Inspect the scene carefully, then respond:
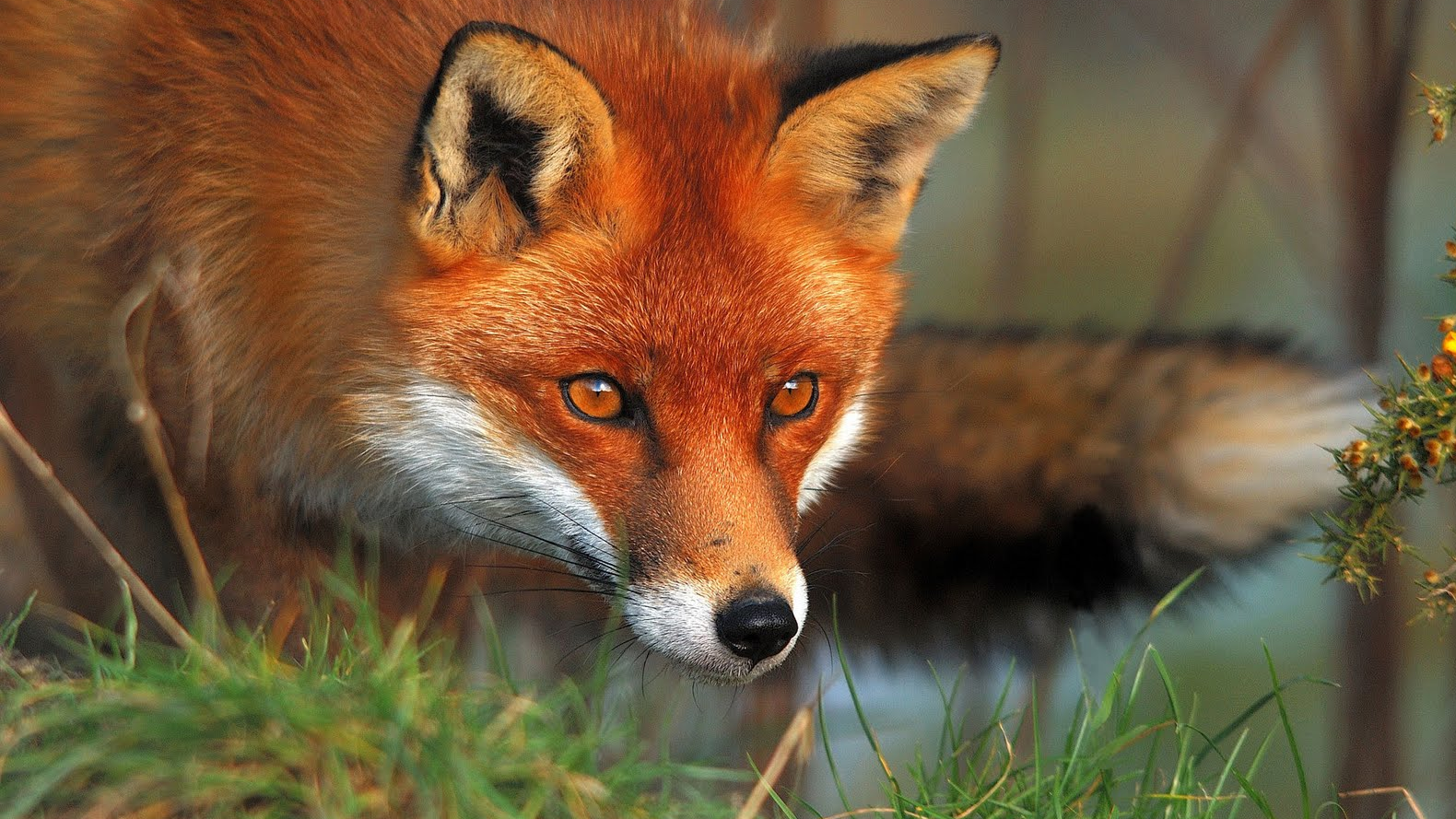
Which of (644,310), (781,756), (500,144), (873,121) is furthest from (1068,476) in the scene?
(500,144)

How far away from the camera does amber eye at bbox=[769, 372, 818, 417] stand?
2.72 meters

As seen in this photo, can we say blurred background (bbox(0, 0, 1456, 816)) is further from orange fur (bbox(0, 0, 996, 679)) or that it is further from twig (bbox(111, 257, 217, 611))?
twig (bbox(111, 257, 217, 611))

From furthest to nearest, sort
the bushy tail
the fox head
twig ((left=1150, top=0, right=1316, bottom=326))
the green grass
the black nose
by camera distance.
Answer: twig ((left=1150, top=0, right=1316, bottom=326)), the bushy tail, the fox head, the black nose, the green grass

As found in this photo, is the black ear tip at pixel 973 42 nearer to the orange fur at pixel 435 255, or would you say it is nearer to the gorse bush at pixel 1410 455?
the orange fur at pixel 435 255

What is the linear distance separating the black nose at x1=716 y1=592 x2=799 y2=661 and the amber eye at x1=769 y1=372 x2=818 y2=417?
57cm

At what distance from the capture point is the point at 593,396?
2537 mm

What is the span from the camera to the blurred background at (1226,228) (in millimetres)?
3902

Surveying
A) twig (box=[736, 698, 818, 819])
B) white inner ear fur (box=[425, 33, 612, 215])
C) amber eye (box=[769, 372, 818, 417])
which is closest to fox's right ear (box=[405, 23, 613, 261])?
white inner ear fur (box=[425, 33, 612, 215])

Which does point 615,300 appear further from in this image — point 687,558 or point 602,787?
point 602,787

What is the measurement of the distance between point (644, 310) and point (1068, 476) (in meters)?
1.42

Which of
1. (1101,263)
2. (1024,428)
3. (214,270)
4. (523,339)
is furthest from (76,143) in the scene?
(1101,263)

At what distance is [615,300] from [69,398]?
1.37m

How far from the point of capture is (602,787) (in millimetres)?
1744

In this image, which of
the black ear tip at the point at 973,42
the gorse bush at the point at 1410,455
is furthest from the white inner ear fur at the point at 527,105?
the gorse bush at the point at 1410,455
